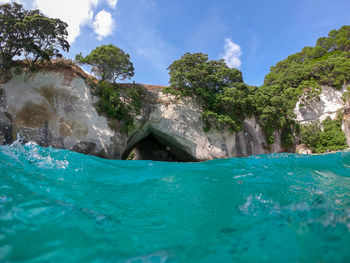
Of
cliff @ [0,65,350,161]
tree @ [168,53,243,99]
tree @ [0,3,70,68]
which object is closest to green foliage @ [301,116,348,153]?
cliff @ [0,65,350,161]

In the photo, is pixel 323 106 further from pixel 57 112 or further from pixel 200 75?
pixel 57 112

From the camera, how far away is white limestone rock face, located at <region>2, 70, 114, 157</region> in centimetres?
1023

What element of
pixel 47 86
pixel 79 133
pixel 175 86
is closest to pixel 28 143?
pixel 79 133

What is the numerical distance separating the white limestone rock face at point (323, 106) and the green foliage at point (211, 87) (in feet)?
43.4

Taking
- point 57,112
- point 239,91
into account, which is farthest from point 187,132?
point 57,112

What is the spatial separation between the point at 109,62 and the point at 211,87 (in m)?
8.36

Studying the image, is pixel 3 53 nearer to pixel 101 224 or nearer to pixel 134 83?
pixel 134 83

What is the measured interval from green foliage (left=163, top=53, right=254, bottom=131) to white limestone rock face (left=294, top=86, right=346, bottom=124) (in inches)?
520

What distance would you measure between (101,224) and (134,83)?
13.4 meters

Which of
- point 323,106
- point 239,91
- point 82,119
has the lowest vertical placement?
point 82,119

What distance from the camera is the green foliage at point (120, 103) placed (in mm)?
12281

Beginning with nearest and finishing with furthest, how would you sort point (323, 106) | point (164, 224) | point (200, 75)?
point (164, 224) → point (200, 75) → point (323, 106)

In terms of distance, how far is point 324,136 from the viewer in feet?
70.0

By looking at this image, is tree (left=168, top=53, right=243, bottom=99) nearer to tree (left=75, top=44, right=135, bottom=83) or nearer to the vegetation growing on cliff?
the vegetation growing on cliff
